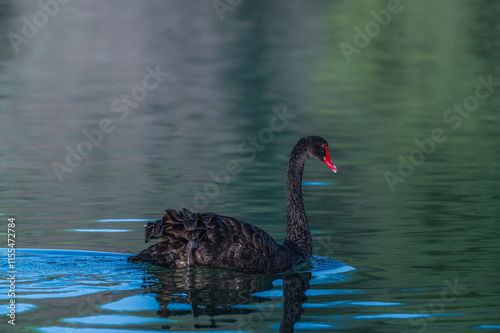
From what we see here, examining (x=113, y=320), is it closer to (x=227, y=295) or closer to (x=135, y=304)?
(x=135, y=304)

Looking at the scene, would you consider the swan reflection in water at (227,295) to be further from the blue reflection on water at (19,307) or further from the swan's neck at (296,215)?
the blue reflection on water at (19,307)

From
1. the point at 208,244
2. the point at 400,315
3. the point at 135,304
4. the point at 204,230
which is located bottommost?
the point at 400,315

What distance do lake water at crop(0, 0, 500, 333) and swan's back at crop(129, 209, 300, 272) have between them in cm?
16

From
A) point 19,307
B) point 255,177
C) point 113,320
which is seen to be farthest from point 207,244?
point 255,177

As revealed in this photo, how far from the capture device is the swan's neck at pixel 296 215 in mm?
11016

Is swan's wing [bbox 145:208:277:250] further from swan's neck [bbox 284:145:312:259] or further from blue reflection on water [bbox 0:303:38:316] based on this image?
blue reflection on water [bbox 0:303:38:316]

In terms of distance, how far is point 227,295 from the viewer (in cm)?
924

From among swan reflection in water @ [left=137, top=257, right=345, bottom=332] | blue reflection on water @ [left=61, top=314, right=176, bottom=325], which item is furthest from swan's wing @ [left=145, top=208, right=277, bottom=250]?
blue reflection on water @ [left=61, top=314, right=176, bottom=325]

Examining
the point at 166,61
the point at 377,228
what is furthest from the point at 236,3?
the point at 377,228

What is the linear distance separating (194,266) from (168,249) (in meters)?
0.35

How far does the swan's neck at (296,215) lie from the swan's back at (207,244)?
1.05m

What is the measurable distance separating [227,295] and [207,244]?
2.69 ft

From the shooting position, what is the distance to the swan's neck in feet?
36.1

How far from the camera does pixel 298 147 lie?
11.3 metres
